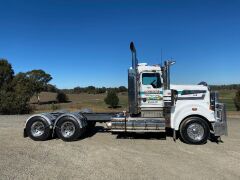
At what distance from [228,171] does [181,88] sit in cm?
473

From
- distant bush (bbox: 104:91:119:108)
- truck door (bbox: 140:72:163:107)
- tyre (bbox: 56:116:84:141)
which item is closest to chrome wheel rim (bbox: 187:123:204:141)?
truck door (bbox: 140:72:163:107)

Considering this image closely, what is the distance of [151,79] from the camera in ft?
39.0

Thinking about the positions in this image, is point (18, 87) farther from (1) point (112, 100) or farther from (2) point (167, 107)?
(2) point (167, 107)

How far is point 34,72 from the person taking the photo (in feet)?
211

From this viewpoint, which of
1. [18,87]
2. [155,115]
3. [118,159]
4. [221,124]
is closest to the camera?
[118,159]

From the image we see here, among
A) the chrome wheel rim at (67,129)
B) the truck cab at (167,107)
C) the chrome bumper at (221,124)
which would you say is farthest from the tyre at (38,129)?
the chrome bumper at (221,124)

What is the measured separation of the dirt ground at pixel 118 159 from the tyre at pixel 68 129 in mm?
266

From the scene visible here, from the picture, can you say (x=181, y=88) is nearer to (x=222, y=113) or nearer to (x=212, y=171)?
(x=222, y=113)

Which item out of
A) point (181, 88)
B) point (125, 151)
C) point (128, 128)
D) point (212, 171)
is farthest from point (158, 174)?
point (181, 88)

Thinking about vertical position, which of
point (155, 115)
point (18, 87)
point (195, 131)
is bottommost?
point (195, 131)

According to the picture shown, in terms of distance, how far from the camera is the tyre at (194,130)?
1066cm

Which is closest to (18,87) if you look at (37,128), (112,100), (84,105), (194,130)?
(84,105)

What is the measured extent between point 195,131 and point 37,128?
630cm

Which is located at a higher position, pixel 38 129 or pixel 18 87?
pixel 18 87
